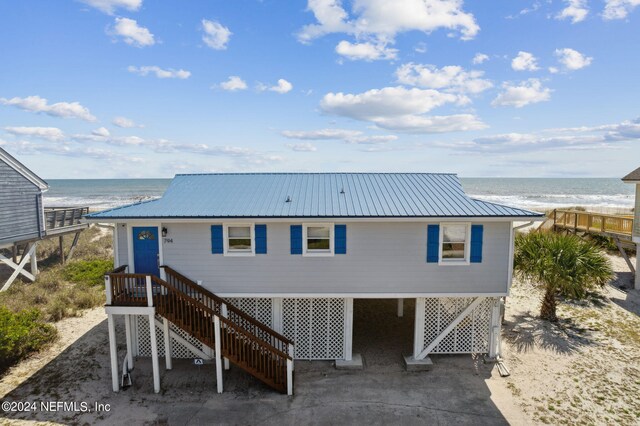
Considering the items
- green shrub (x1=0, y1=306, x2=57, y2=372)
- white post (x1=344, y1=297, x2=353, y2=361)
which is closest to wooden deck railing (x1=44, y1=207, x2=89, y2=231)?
green shrub (x1=0, y1=306, x2=57, y2=372)

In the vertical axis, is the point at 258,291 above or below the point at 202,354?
above

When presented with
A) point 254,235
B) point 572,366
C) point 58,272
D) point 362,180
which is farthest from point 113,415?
point 58,272

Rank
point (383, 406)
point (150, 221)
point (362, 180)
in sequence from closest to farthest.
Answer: point (383, 406) < point (150, 221) < point (362, 180)

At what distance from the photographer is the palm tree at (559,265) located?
47.0ft

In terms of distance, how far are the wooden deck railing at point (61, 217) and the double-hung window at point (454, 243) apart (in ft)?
71.1

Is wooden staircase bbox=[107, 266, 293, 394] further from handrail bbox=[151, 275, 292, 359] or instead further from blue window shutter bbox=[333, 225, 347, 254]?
blue window shutter bbox=[333, 225, 347, 254]

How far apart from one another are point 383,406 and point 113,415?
23.8ft

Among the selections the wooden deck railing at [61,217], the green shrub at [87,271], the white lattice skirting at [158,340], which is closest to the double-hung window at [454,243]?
the white lattice skirting at [158,340]

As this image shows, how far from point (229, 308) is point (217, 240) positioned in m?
2.30

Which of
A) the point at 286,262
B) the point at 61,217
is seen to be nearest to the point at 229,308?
the point at 286,262

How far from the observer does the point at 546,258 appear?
48.5ft

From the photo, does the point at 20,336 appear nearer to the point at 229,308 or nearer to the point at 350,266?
the point at 229,308

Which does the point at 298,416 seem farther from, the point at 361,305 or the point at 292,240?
the point at 361,305

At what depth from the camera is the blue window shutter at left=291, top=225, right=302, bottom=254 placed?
1181cm
